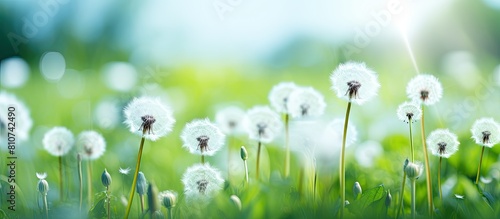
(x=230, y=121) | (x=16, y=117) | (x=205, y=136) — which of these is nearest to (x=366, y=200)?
(x=205, y=136)

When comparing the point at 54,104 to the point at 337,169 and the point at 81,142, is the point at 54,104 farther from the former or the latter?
the point at 337,169

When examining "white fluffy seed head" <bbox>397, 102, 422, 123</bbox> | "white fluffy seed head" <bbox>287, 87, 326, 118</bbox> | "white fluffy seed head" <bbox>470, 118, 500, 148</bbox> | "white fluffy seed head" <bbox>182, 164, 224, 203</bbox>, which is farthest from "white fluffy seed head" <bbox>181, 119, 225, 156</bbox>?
"white fluffy seed head" <bbox>470, 118, 500, 148</bbox>

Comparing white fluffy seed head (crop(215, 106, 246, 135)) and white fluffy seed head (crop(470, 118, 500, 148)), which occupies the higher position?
white fluffy seed head (crop(215, 106, 246, 135))

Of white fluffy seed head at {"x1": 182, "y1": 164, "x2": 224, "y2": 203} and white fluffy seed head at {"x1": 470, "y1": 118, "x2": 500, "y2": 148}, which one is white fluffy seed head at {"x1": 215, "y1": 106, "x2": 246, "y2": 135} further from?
white fluffy seed head at {"x1": 470, "y1": 118, "x2": 500, "y2": 148}

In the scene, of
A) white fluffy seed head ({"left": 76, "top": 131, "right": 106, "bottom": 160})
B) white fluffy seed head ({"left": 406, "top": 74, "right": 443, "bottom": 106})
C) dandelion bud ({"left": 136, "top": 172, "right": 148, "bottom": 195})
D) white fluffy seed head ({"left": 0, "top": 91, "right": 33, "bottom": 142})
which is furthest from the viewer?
white fluffy seed head ({"left": 0, "top": 91, "right": 33, "bottom": 142})

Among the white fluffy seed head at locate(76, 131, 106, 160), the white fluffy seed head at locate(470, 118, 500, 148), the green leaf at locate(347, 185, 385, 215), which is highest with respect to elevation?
the white fluffy seed head at locate(470, 118, 500, 148)

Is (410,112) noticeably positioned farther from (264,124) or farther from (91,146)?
(91,146)

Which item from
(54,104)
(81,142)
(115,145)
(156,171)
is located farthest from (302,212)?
(54,104)

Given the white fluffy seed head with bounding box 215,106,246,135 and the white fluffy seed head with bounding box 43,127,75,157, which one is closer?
the white fluffy seed head with bounding box 43,127,75,157
